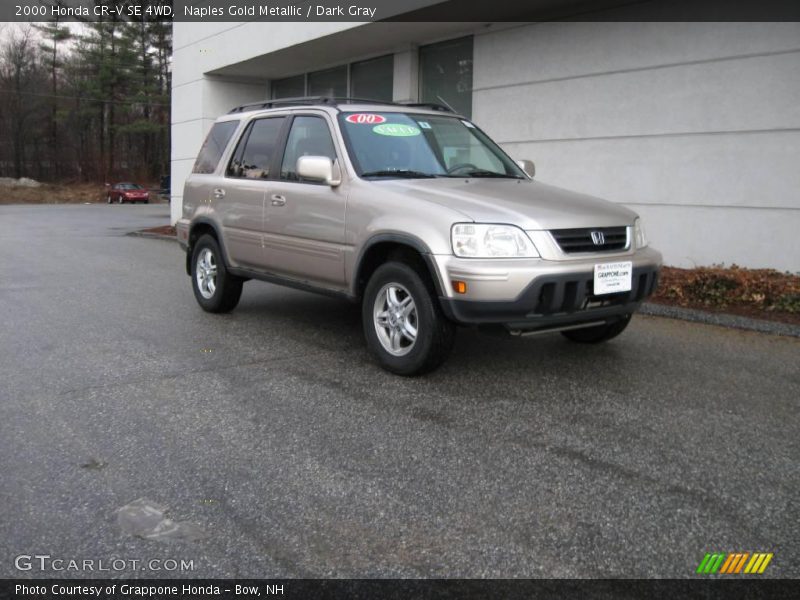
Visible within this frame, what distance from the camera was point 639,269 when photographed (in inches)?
205

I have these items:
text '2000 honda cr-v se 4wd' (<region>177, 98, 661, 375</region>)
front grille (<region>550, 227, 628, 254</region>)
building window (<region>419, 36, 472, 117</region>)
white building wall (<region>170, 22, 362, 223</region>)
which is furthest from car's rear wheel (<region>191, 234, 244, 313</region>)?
white building wall (<region>170, 22, 362, 223</region>)

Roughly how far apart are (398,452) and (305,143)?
10.8ft

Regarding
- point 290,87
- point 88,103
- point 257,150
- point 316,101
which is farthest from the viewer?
point 88,103

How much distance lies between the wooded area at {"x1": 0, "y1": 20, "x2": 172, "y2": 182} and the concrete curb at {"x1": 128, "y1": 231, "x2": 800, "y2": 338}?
57.2 m

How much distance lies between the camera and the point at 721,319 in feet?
24.3

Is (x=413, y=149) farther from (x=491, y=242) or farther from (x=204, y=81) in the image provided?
(x=204, y=81)

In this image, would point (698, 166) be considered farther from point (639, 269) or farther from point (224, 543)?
point (224, 543)

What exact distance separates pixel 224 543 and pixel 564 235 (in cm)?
296

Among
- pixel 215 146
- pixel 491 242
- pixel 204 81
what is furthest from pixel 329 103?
pixel 204 81

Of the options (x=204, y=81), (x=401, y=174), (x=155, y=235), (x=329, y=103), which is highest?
(x=204, y=81)

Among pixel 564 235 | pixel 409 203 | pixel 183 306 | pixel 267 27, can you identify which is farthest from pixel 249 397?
pixel 267 27

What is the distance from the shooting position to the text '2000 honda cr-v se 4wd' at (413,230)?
4734 millimetres

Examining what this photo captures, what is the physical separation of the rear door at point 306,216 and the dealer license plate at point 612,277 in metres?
1.91

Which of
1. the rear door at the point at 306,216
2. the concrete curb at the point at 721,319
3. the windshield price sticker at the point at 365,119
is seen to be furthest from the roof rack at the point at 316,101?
the concrete curb at the point at 721,319
